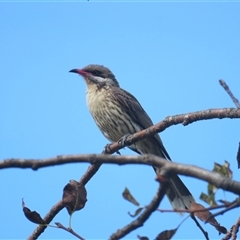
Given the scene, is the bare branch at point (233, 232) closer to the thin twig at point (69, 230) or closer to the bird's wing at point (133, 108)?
the thin twig at point (69, 230)

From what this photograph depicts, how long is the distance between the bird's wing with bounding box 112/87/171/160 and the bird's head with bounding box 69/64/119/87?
0.31 meters

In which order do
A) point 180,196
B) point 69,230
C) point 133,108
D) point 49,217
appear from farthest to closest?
1. point 133,108
2. point 180,196
3. point 49,217
4. point 69,230

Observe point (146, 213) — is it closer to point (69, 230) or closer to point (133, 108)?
point (69, 230)

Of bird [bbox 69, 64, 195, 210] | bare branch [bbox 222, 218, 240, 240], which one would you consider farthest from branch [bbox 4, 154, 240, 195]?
bird [bbox 69, 64, 195, 210]

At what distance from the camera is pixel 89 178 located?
5758 mm

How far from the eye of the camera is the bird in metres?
8.39

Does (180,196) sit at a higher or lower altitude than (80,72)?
lower

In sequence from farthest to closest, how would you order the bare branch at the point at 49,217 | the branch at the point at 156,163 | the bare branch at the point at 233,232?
the bare branch at the point at 49,217, the bare branch at the point at 233,232, the branch at the point at 156,163

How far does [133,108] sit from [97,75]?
112cm

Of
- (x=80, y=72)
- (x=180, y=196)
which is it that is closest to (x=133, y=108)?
(x=80, y=72)

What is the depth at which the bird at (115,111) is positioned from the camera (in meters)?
8.39

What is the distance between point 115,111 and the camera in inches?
344

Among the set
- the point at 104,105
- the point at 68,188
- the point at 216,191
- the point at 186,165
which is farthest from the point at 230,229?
the point at 104,105

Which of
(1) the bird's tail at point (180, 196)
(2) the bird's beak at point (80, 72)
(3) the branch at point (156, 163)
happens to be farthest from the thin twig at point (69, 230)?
(2) the bird's beak at point (80, 72)
